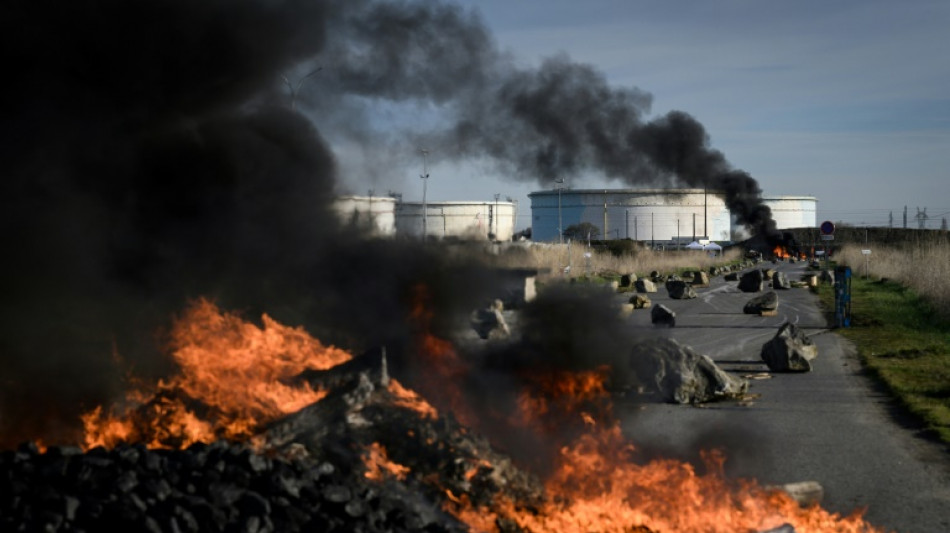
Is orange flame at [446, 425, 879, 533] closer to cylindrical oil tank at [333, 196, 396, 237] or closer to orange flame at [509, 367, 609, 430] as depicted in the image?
orange flame at [509, 367, 609, 430]

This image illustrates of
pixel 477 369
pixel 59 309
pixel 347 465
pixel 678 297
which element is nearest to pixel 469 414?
pixel 477 369

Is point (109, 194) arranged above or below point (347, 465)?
above

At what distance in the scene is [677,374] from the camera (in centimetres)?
1703

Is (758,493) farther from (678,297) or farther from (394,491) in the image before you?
(678,297)

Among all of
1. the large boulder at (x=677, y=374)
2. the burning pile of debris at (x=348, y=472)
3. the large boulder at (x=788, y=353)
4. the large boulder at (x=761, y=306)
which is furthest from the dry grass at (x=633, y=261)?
the burning pile of debris at (x=348, y=472)

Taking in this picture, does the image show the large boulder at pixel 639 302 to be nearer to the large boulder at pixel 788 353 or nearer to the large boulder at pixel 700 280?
the large boulder at pixel 788 353

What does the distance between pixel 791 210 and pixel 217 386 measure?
5211 inches

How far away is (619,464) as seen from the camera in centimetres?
1061

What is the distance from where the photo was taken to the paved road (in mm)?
10852

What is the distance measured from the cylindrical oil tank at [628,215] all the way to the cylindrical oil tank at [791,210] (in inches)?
1062

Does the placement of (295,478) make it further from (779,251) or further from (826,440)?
(779,251)

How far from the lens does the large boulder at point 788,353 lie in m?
20.8

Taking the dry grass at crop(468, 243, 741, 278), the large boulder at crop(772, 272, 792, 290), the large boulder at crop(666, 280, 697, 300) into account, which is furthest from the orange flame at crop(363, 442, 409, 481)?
the large boulder at crop(772, 272, 792, 290)

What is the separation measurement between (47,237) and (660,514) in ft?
25.6
